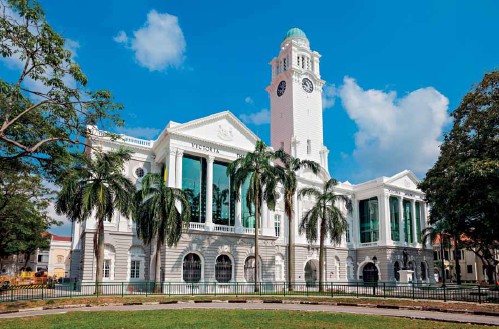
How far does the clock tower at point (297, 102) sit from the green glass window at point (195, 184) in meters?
19.7

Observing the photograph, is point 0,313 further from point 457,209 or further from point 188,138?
point 457,209

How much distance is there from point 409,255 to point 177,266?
35606mm

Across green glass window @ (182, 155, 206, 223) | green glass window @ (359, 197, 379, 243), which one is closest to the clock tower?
green glass window @ (359, 197, 379, 243)

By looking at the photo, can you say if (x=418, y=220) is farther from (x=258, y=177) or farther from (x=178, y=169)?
(x=178, y=169)

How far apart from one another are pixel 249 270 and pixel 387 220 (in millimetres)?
23625

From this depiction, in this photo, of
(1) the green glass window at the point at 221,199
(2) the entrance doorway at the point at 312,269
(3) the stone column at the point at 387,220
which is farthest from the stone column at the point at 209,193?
(3) the stone column at the point at 387,220

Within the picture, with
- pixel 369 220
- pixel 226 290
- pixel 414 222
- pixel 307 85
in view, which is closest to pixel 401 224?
pixel 414 222

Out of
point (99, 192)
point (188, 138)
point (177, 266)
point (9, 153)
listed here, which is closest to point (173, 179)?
point (188, 138)

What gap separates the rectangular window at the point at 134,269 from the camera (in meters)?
39.0

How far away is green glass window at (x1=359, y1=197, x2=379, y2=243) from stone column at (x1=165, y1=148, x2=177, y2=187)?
31.4 m

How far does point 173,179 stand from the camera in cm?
3944

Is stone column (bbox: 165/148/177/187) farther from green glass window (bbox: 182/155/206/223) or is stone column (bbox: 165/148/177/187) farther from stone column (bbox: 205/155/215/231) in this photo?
stone column (bbox: 205/155/215/231)

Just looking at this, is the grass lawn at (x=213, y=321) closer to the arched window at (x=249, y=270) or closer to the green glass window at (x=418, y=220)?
the arched window at (x=249, y=270)

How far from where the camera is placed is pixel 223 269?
40688mm
